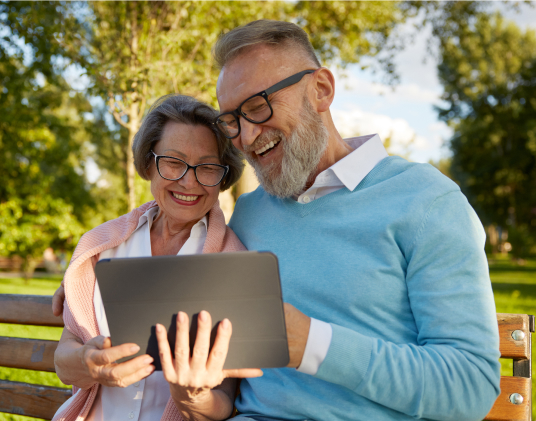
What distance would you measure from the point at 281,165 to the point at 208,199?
462mm

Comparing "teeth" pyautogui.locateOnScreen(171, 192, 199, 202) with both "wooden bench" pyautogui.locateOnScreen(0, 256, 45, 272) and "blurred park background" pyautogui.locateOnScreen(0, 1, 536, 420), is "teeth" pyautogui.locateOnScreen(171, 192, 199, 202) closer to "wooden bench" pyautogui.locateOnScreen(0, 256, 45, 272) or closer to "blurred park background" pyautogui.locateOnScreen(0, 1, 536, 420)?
"blurred park background" pyautogui.locateOnScreen(0, 1, 536, 420)

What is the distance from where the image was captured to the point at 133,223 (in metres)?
2.49

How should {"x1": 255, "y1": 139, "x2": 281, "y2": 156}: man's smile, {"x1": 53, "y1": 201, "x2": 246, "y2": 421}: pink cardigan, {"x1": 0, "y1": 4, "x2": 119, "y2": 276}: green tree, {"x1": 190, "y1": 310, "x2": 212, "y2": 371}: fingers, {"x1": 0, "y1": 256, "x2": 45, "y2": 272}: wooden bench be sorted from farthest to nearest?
{"x1": 0, "y1": 256, "x2": 45, "y2": 272}: wooden bench < {"x1": 0, "y1": 4, "x2": 119, "y2": 276}: green tree < {"x1": 255, "y1": 139, "x2": 281, "y2": 156}: man's smile < {"x1": 53, "y1": 201, "x2": 246, "y2": 421}: pink cardigan < {"x1": 190, "y1": 310, "x2": 212, "y2": 371}: fingers

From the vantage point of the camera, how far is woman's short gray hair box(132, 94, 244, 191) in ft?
7.99

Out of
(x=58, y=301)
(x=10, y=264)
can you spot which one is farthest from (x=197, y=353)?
(x=10, y=264)

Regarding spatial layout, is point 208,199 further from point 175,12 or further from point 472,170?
A: point 472,170

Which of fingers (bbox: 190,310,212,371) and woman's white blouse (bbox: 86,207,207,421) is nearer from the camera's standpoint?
fingers (bbox: 190,310,212,371)

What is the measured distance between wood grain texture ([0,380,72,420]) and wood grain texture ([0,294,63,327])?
0.39m

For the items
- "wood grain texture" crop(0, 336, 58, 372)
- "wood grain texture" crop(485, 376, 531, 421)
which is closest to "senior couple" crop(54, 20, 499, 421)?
"wood grain texture" crop(0, 336, 58, 372)

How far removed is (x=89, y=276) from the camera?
2301 millimetres

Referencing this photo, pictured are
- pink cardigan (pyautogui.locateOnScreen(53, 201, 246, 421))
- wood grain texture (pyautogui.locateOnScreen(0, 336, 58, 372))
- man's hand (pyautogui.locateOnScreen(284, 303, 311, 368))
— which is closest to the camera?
man's hand (pyautogui.locateOnScreen(284, 303, 311, 368))

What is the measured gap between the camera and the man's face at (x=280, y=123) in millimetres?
2199

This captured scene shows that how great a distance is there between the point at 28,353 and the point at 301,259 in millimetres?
1861

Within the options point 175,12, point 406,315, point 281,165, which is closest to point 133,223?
point 281,165
